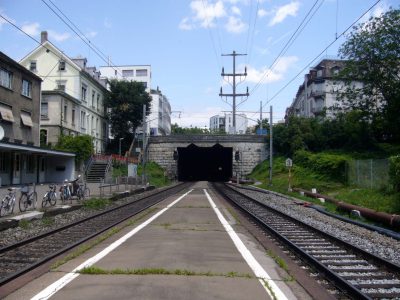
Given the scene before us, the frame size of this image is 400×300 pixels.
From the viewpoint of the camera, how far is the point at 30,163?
35.3 meters

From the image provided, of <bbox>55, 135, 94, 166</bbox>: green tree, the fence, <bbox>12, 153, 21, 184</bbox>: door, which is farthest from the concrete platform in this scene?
<bbox>55, 135, 94, 166</bbox>: green tree

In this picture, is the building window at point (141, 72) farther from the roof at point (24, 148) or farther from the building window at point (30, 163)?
the building window at point (30, 163)

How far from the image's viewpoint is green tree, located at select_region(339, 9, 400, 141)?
3819cm

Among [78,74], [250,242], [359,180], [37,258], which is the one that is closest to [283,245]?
[250,242]

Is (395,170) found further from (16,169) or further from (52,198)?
(16,169)

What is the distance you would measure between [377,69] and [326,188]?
12062 mm

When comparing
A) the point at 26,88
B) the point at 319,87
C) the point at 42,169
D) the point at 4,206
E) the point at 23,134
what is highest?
the point at 319,87

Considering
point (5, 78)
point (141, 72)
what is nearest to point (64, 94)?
point (5, 78)

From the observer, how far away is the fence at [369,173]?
80.8ft

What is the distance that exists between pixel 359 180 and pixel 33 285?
1044 inches

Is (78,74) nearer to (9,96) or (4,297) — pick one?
(9,96)

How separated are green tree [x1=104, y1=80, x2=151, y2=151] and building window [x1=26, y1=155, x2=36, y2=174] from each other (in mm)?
27315

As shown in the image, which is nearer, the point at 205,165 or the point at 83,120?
the point at 83,120

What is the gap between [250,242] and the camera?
11.2 m
